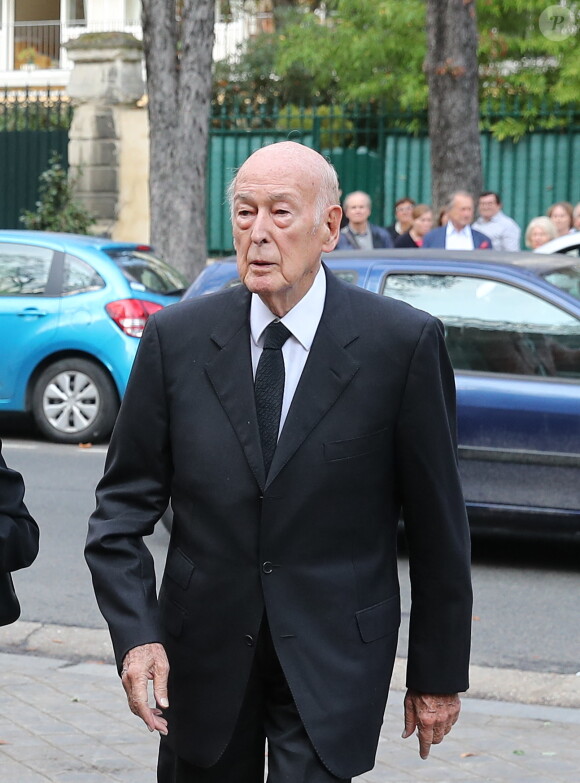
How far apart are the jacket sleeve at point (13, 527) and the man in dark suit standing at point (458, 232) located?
30.9 ft

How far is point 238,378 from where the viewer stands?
2898 mm

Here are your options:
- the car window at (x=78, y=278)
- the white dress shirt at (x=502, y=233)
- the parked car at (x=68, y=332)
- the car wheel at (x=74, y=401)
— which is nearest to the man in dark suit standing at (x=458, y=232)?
the white dress shirt at (x=502, y=233)

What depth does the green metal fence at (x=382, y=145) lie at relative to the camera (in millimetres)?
19484

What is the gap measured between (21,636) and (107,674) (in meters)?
0.79

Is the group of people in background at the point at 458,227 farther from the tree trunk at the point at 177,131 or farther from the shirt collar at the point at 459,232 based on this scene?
the tree trunk at the point at 177,131

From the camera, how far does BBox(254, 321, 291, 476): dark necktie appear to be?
9.43 feet

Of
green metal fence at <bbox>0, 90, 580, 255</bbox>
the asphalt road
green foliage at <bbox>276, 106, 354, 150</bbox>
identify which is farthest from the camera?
green foliage at <bbox>276, 106, 354, 150</bbox>

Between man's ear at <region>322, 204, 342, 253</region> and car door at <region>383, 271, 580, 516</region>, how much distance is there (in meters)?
4.52

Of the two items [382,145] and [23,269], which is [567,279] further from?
[382,145]

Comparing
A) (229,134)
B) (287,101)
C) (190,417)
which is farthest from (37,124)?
→ (190,417)

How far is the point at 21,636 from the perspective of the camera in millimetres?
6367

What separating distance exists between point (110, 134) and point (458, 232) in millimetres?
10227

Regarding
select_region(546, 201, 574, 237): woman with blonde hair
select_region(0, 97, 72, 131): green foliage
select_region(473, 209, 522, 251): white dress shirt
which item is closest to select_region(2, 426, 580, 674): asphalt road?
select_region(546, 201, 574, 237): woman with blonde hair

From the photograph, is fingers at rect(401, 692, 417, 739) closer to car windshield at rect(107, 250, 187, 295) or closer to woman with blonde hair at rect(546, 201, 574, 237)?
car windshield at rect(107, 250, 187, 295)
